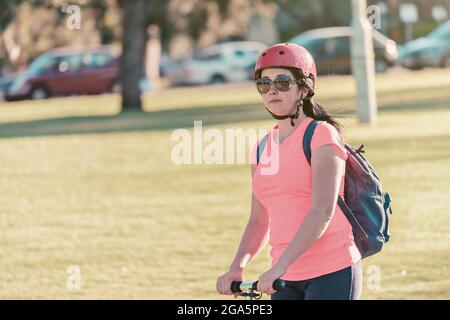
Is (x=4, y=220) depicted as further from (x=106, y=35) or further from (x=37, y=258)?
(x=106, y=35)

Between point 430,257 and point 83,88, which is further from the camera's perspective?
point 83,88

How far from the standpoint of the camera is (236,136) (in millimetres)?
23859

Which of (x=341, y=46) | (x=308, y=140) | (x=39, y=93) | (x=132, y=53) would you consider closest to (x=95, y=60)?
(x=39, y=93)

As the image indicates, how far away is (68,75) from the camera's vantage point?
48.7 m

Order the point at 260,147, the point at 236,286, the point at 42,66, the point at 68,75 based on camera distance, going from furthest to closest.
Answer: the point at 68,75 → the point at 42,66 → the point at 260,147 → the point at 236,286

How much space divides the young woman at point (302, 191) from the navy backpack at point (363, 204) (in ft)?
0.11

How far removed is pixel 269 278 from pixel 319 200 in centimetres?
36

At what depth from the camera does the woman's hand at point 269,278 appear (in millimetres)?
4633

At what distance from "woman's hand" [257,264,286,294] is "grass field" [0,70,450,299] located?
3.49 ft

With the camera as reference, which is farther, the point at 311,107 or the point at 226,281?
the point at 311,107

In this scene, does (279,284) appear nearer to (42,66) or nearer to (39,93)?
(42,66)

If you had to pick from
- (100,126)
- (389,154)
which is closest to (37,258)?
(389,154)

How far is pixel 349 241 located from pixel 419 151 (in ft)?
46.6

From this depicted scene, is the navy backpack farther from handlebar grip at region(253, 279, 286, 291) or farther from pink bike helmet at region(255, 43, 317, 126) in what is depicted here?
Answer: handlebar grip at region(253, 279, 286, 291)
